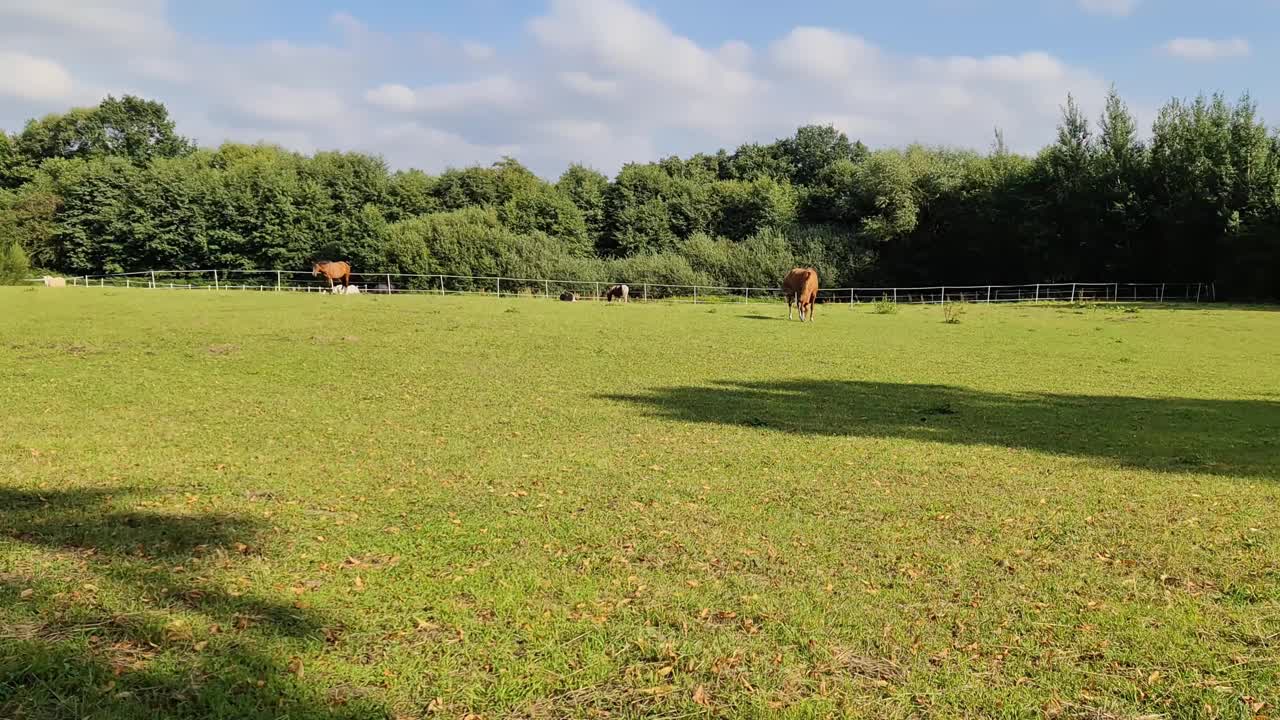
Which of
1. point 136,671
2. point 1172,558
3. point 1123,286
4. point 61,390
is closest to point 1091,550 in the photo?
point 1172,558

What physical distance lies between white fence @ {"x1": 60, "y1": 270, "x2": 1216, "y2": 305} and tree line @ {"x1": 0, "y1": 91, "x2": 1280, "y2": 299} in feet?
5.54

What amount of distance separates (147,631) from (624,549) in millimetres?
2812

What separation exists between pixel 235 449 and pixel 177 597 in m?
4.11

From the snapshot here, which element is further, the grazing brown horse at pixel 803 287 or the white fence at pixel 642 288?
the white fence at pixel 642 288

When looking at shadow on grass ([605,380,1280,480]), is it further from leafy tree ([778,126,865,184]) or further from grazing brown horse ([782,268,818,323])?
leafy tree ([778,126,865,184])

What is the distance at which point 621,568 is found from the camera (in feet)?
16.7

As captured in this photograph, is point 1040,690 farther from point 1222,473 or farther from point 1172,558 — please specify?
point 1222,473

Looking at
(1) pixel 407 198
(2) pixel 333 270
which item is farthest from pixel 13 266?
(1) pixel 407 198

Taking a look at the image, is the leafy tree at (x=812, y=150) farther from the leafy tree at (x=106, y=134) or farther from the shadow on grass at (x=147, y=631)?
the shadow on grass at (x=147, y=631)

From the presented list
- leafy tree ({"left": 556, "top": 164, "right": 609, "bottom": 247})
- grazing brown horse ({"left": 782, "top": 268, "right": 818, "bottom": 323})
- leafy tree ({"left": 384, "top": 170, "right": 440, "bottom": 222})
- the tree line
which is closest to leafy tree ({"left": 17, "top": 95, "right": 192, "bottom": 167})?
the tree line

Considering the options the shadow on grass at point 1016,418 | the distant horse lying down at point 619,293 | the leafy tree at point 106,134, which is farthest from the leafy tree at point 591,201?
the shadow on grass at point 1016,418

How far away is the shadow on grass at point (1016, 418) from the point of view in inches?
348

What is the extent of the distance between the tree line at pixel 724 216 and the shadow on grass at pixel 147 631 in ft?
156

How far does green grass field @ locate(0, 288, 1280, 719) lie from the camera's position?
3.65 m
